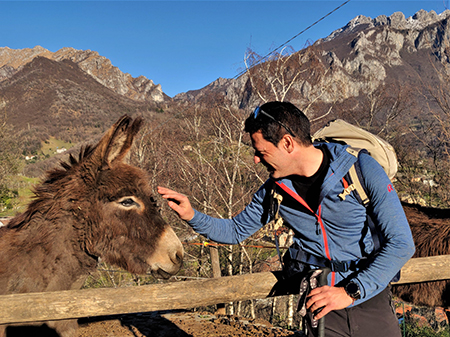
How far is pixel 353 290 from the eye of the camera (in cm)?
137

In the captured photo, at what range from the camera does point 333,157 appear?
5.14 feet

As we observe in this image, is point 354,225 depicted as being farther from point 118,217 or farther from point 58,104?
point 58,104

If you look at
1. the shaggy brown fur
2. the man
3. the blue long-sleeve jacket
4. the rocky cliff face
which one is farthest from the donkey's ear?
the rocky cliff face

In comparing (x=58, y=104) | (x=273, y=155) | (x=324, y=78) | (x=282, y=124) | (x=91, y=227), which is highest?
(x=58, y=104)

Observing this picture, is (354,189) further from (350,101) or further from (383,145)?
(350,101)

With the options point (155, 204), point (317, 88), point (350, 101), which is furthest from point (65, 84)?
point (155, 204)

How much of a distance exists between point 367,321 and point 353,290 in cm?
30

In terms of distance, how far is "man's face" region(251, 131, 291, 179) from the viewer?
1631 mm

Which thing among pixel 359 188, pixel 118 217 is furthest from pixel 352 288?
pixel 118 217

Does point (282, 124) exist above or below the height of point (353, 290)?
above

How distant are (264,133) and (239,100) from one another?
12.2 m

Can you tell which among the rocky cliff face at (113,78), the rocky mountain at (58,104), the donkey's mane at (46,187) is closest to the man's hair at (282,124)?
the donkey's mane at (46,187)

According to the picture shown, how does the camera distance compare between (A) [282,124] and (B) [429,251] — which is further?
(B) [429,251]

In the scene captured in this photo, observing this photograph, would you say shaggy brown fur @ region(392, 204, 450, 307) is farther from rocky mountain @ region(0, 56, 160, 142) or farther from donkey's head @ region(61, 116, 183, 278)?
rocky mountain @ region(0, 56, 160, 142)
